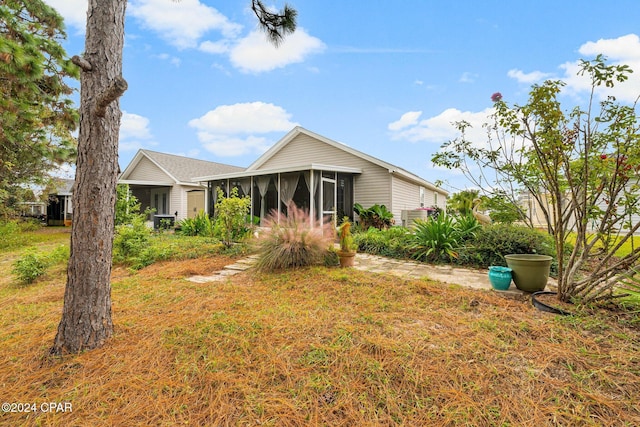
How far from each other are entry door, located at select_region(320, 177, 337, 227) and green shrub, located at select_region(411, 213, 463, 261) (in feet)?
14.7

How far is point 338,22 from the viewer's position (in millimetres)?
7598

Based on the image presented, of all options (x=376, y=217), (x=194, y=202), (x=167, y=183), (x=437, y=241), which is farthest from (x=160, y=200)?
(x=437, y=241)

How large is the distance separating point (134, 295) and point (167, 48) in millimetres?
7220

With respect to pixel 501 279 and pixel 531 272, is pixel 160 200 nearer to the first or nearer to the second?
pixel 501 279

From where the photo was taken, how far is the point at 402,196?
12.1 m

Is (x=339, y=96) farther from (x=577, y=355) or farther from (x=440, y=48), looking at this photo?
(x=577, y=355)

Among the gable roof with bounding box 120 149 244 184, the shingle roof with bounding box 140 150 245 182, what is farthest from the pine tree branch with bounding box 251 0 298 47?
the shingle roof with bounding box 140 150 245 182

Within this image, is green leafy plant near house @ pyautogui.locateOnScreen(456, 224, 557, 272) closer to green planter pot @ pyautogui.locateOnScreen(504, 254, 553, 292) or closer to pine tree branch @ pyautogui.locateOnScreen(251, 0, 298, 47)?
green planter pot @ pyautogui.locateOnScreen(504, 254, 553, 292)

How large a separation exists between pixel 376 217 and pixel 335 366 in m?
8.58

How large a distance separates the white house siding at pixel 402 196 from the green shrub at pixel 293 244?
6.24 metres

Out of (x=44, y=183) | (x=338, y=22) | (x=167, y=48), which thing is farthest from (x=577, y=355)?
(x=44, y=183)

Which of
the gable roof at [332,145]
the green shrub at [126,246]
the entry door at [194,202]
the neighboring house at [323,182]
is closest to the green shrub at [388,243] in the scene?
the neighboring house at [323,182]

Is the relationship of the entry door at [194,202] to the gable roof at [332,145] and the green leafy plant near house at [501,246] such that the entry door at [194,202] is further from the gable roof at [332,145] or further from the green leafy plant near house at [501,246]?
the green leafy plant near house at [501,246]

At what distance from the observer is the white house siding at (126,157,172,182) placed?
56.5ft
